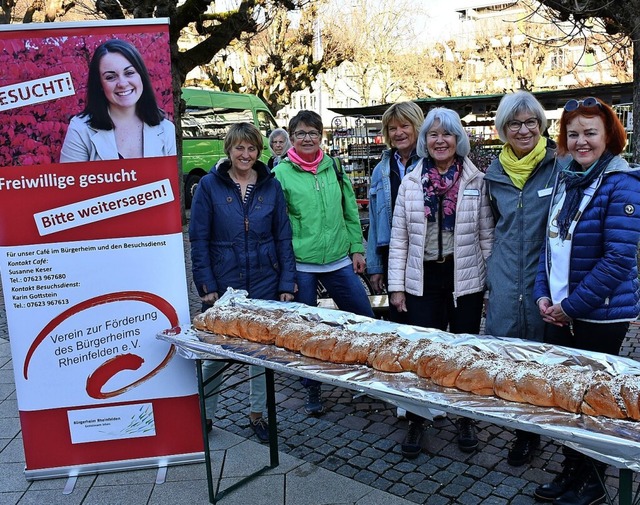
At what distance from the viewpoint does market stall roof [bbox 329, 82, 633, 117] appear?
45.2 feet

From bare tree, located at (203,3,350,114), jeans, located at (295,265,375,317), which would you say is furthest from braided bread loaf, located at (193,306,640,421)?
bare tree, located at (203,3,350,114)

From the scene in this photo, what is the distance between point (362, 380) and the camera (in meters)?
2.33

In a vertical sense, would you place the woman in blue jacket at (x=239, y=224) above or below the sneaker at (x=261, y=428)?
above

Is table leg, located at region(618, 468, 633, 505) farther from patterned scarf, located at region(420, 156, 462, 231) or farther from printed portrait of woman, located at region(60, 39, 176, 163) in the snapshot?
printed portrait of woman, located at region(60, 39, 176, 163)

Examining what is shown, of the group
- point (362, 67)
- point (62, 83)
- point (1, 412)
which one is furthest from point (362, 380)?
point (362, 67)

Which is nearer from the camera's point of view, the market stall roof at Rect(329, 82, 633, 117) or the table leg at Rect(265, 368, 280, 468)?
the table leg at Rect(265, 368, 280, 468)

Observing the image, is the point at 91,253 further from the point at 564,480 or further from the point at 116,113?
the point at 564,480

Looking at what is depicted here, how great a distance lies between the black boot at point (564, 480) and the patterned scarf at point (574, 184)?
113 centimetres

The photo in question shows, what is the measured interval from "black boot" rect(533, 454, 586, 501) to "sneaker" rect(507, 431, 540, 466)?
13.5 inches

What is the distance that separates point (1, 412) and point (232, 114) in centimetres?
1579

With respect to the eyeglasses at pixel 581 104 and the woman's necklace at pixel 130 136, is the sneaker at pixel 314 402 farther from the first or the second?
the eyeglasses at pixel 581 104

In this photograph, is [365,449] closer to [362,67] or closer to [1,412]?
[1,412]

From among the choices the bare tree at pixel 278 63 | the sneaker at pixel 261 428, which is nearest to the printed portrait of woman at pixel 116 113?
the sneaker at pixel 261 428

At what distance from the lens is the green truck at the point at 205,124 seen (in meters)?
17.5
